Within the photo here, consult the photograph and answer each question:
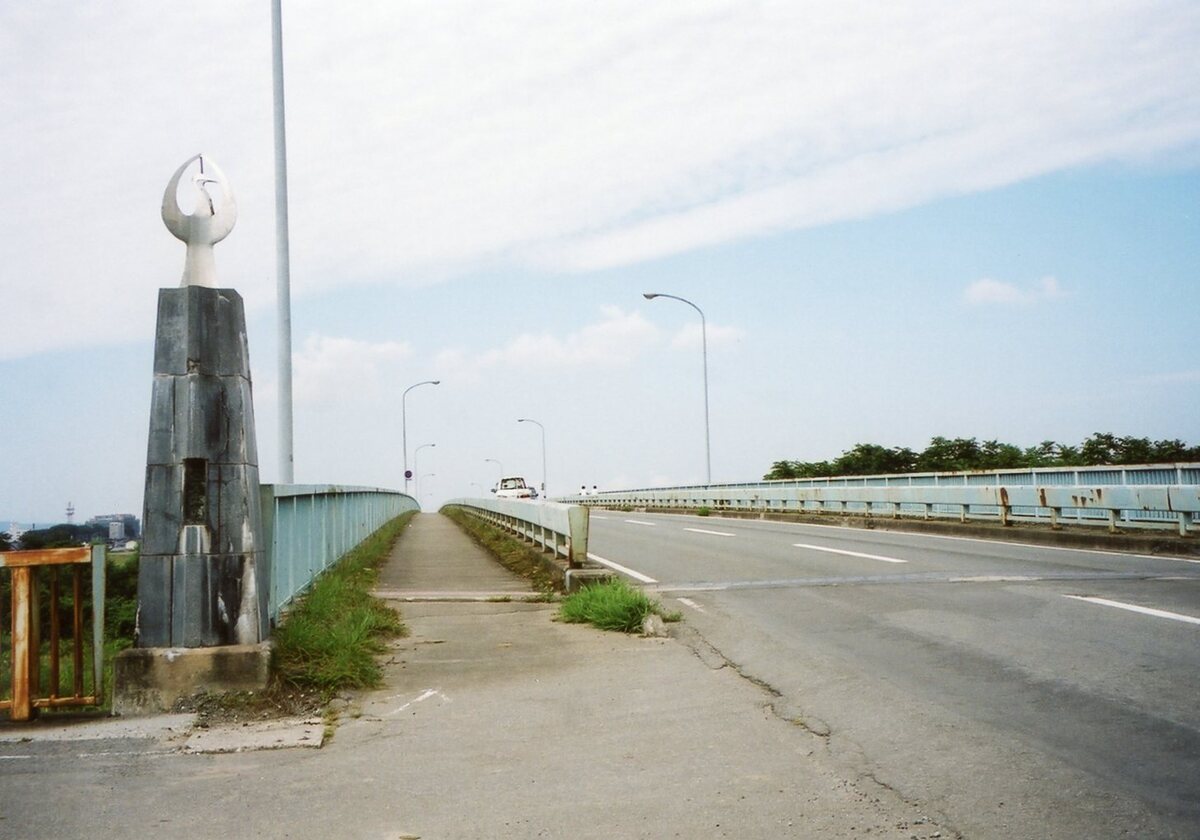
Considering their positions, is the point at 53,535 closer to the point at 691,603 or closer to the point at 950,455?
the point at 691,603

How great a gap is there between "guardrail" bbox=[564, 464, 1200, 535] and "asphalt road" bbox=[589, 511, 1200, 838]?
5.64 ft

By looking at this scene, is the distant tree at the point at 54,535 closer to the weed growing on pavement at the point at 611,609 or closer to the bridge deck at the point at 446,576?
the bridge deck at the point at 446,576

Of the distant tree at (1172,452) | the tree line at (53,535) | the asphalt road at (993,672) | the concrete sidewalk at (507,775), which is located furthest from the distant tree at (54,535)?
the distant tree at (1172,452)

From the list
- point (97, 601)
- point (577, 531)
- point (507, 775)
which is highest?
point (577, 531)

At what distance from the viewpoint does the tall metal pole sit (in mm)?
11039

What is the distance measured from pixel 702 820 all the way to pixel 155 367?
4.69 meters

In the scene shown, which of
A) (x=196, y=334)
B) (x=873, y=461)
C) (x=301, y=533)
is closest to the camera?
(x=196, y=334)

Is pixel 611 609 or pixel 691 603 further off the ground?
pixel 611 609

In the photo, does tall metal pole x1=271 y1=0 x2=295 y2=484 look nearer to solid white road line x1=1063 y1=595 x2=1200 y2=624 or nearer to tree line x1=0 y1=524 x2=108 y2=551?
tree line x1=0 y1=524 x2=108 y2=551

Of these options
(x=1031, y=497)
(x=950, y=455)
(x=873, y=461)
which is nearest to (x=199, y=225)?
(x=1031, y=497)

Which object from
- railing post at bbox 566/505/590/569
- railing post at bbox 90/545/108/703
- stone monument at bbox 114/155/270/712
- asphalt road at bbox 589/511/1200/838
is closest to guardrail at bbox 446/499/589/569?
railing post at bbox 566/505/590/569

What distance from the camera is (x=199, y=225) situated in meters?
7.10

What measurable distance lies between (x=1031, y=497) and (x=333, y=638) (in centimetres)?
1455

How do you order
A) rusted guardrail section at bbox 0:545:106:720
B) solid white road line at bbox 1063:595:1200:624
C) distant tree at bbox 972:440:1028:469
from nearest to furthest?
rusted guardrail section at bbox 0:545:106:720, solid white road line at bbox 1063:595:1200:624, distant tree at bbox 972:440:1028:469
